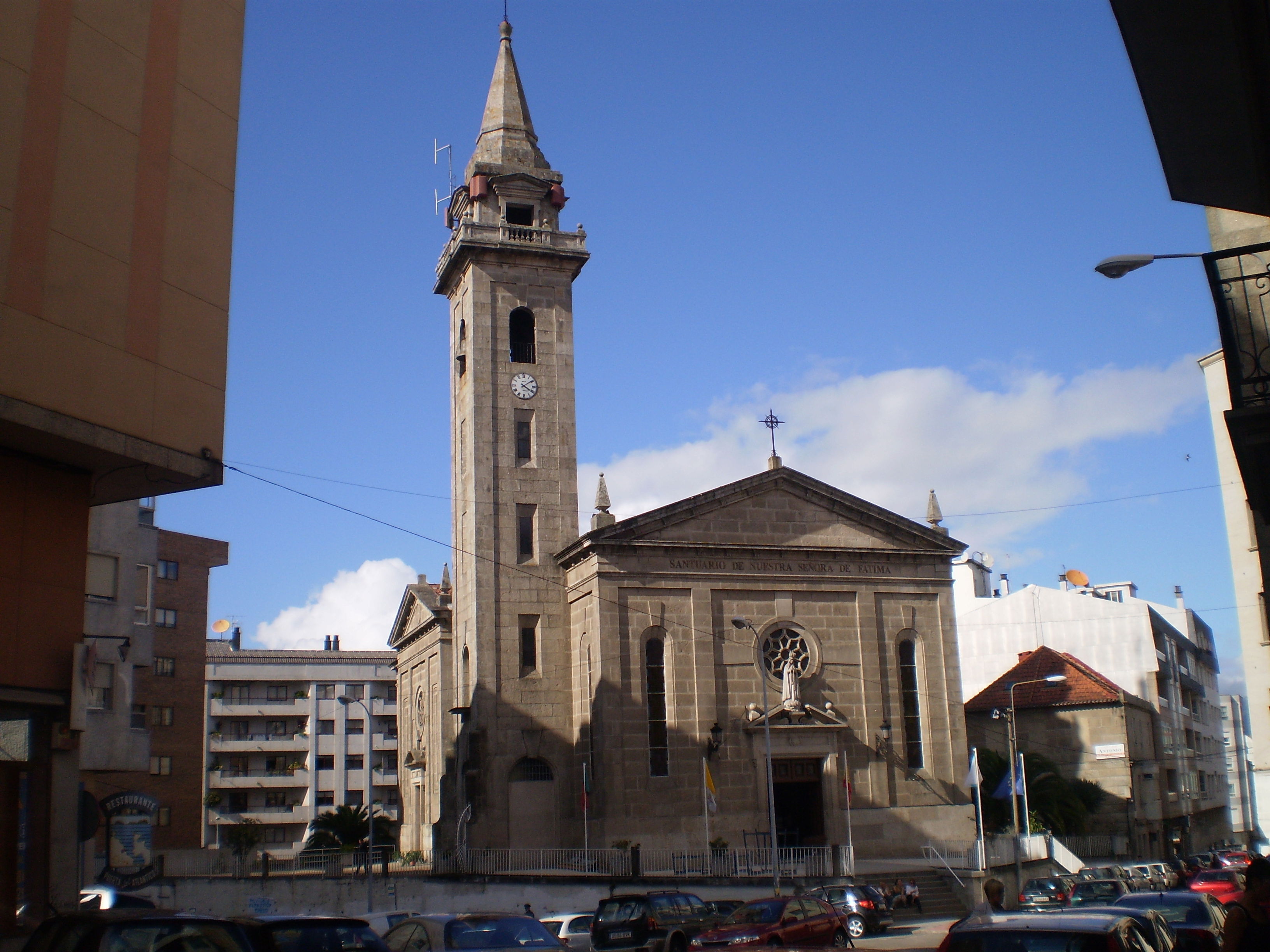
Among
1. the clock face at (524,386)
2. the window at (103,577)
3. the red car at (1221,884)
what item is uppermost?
the clock face at (524,386)

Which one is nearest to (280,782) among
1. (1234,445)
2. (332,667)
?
(332,667)

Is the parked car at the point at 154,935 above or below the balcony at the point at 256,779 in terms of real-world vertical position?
below

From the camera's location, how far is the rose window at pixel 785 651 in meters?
42.8

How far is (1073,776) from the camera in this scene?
5144 centimetres

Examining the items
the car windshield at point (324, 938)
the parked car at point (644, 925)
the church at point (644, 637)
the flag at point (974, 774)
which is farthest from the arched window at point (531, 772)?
the car windshield at point (324, 938)

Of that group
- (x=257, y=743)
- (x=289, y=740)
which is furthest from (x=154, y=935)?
(x=289, y=740)

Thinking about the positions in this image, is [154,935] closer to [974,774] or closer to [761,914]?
[761,914]

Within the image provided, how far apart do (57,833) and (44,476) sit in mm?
4447

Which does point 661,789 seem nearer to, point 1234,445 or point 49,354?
point 49,354

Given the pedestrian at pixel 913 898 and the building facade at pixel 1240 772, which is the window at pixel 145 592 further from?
the building facade at pixel 1240 772

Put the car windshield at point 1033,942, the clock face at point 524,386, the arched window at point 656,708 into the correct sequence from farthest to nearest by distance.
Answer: the clock face at point 524,386 < the arched window at point 656,708 < the car windshield at point 1033,942

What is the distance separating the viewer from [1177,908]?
59.9 ft

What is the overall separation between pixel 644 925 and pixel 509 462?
23291mm

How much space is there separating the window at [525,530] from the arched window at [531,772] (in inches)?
261
